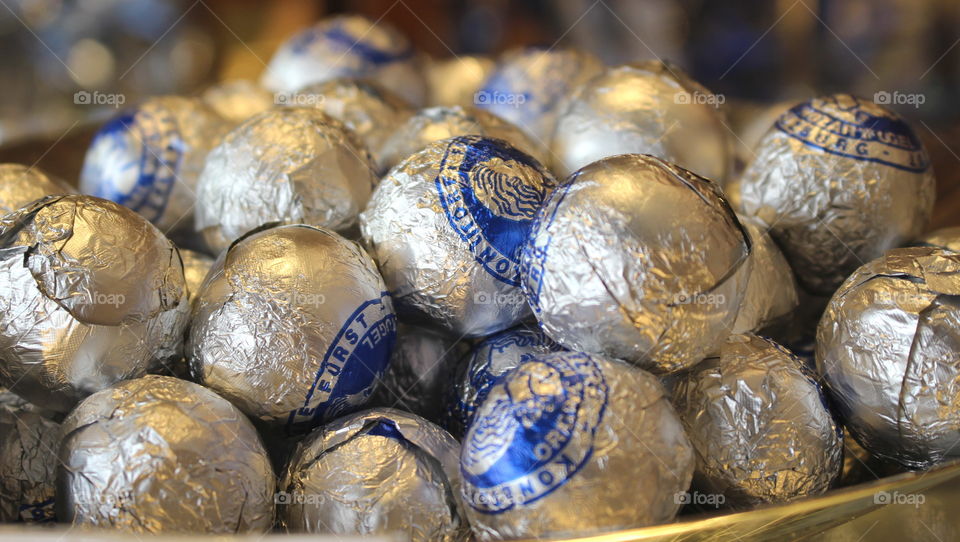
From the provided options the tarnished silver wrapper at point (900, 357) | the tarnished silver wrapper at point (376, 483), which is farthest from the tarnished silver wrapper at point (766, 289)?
the tarnished silver wrapper at point (376, 483)

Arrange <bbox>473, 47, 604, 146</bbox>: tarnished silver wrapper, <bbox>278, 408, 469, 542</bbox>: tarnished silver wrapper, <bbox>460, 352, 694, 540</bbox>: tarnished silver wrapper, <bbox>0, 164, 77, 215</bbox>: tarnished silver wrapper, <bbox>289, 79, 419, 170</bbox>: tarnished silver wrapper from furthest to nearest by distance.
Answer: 1. <bbox>473, 47, 604, 146</bbox>: tarnished silver wrapper
2. <bbox>289, 79, 419, 170</bbox>: tarnished silver wrapper
3. <bbox>0, 164, 77, 215</bbox>: tarnished silver wrapper
4. <bbox>278, 408, 469, 542</bbox>: tarnished silver wrapper
5. <bbox>460, 352, 694, 540</bbox>: tarnished silver wrapper

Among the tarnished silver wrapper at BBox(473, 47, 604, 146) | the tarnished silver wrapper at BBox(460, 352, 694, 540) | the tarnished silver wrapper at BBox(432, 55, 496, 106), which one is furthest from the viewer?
the tarnished silver wrapper at BBox(432, 55, 496, 106)

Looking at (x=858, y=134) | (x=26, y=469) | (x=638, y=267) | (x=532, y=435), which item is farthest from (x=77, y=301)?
(x=858, y=134)

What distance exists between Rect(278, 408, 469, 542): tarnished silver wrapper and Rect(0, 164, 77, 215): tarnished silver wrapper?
751 millimetres

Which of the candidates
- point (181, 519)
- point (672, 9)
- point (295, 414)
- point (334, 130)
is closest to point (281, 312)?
point (295, 414)

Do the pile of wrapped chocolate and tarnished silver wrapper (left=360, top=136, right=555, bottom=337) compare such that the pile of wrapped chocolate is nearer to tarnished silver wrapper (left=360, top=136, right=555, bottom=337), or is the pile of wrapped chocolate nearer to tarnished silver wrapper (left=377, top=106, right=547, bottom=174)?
tarnished silver wrapper (left=360, top=136, right=555, bottom=337)

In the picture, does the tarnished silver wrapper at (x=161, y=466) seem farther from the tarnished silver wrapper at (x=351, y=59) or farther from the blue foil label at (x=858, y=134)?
the tarnished silver wrapper at (x=351, y=59)

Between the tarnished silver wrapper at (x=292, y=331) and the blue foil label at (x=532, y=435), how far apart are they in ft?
0.79

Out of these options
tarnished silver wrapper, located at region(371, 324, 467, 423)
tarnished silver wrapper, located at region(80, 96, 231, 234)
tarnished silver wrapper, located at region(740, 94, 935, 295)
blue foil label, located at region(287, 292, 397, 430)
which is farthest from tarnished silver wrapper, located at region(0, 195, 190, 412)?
tarnished silver wrapper, located at region(740, 94, 935, 295)

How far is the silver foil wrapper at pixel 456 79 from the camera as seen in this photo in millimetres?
2361

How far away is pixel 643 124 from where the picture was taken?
5.04 feet

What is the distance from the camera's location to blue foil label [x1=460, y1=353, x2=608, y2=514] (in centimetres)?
95

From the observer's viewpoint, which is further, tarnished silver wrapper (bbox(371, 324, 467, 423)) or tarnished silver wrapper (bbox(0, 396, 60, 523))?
tarnished silver wrapper (bbox(371, 324, 467, 423))

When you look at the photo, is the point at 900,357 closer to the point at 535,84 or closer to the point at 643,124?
the point at 643,124
